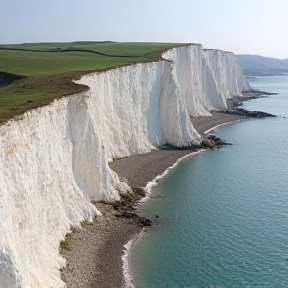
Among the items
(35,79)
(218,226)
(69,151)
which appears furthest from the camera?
(35,79)

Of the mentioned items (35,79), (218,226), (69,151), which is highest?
(35,79)

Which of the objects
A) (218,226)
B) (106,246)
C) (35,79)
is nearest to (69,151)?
(106,246)

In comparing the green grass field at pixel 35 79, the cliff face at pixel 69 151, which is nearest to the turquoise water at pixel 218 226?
the cliff face at pixel 69 151

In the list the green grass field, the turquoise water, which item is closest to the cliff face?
the green grass field

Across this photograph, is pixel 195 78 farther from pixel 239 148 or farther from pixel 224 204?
pixel 224 204

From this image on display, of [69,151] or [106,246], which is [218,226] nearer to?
[106,246]

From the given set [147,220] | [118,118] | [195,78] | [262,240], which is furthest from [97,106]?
[195,78]
